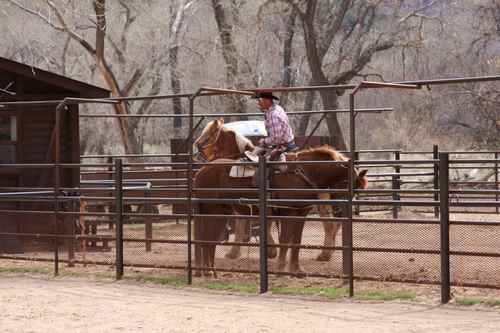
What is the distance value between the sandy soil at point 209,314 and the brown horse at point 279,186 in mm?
903

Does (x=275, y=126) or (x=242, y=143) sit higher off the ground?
(x=275, y=126)

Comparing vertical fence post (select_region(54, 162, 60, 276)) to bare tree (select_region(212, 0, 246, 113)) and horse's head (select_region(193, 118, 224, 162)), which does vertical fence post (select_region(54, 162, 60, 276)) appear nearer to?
horse's head (select_region(193, 118, 224, 162))

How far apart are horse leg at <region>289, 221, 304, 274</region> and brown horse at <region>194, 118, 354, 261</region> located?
0.81 ft

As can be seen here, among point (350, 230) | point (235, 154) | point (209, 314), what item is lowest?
point (209, 314)

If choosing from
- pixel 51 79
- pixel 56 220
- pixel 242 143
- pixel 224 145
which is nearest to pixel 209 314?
pixel 56 220

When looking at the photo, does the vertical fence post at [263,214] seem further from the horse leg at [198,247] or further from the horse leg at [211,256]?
the horse leg at [198,247]

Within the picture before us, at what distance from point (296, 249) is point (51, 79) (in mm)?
6747

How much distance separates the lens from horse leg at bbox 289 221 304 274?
1102 centimetres

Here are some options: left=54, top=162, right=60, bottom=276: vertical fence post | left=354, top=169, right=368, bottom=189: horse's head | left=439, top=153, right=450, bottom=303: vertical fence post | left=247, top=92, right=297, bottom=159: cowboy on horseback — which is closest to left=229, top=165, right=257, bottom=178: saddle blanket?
left=247, top=92, right=297, bottom=159: cowboy on horseback

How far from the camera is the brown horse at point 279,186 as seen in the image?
11359 millimetres

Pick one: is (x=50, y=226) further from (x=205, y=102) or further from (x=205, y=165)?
(x=205, y=102)

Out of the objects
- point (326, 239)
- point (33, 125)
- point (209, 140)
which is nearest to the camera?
point (326, 239)

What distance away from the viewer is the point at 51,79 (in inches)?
636

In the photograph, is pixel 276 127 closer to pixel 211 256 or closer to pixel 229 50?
pixel 211 256
